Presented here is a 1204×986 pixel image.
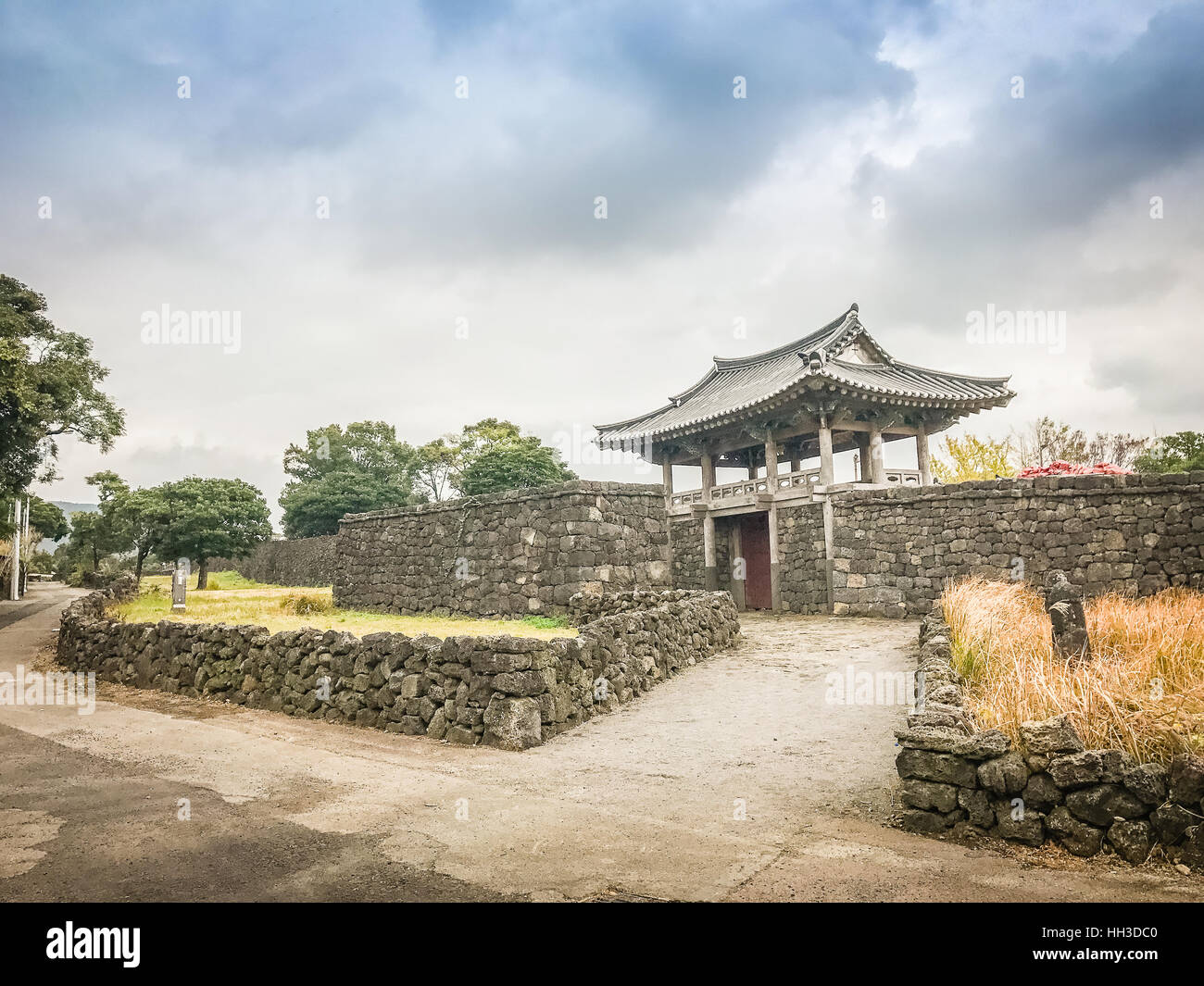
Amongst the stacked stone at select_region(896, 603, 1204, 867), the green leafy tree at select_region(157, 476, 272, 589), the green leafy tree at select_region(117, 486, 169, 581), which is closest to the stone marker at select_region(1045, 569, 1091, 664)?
the stacked stone at select_region(896, 603, 1204, 867)

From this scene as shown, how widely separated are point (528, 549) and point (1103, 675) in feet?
36.2

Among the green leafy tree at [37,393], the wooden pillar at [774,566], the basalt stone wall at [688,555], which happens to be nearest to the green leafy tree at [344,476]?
the green leafy tree at [37,393]

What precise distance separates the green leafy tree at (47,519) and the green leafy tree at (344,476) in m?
15.1

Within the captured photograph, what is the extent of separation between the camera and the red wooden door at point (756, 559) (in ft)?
74.7

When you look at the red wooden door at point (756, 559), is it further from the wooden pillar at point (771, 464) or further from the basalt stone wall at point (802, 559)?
the basalt stone wall at point (802, 559)

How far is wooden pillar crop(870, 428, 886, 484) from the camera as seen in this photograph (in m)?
21.4

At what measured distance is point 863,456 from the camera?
76.0ft

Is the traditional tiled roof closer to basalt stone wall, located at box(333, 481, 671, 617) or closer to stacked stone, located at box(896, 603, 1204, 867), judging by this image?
basalt stone wall, located at box(333, 481, 671, 617)

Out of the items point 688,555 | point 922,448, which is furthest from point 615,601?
point 922,448

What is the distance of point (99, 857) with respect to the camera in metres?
4.74

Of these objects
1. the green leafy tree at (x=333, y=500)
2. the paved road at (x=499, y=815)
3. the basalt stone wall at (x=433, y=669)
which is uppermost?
the green leafy tree at (x=333, y=500)

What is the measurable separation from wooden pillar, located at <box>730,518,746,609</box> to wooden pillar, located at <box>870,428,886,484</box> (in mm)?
4353
